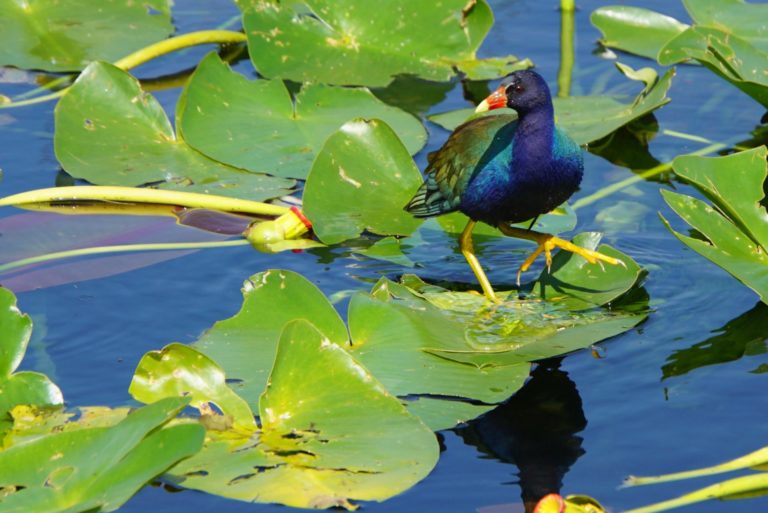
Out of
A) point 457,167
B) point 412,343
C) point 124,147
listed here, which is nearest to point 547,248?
point 457,167

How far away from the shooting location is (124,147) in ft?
12.1

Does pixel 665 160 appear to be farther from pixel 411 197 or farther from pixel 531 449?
pixel 531 449

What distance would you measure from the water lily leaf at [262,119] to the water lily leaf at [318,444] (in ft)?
4.41

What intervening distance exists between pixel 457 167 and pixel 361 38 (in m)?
1.18

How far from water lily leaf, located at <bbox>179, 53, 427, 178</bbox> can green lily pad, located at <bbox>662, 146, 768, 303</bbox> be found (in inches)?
44.7

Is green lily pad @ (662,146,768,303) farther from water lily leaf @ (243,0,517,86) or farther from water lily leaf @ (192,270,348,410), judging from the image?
water lily leaf @ (243,0,517,86)

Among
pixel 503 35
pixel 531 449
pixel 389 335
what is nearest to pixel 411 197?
pixel 389 335

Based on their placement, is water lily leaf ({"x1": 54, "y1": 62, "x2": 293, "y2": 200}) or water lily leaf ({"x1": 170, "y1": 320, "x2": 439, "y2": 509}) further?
water lily leaf ({"x1": 54, "y1": 62, "x2": 293, "y2": 200})

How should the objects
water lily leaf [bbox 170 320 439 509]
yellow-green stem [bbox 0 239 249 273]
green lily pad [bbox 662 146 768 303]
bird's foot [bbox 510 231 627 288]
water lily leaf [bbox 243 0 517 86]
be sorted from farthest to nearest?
water lily leaf [bbox 243 0 517 86] < yellow-green stem [bbox 0 239 249 273] < bird's foot [bbox 510 231 627 288] < green lily pad [bbox 662 146 768 303] < water lily leaf [bbox 170 320 439 509]

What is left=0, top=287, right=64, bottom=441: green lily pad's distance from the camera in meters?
2.51

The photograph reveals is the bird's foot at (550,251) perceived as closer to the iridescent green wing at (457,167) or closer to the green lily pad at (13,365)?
the iridescent green wing at (457,167)

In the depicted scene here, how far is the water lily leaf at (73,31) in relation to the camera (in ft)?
14.4

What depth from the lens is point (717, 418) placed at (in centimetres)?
269

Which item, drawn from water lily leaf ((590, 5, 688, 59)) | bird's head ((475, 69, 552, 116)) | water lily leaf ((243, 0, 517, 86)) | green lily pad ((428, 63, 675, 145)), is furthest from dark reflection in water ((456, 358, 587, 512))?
water lily leaf ((590, 5, 688, 59))
